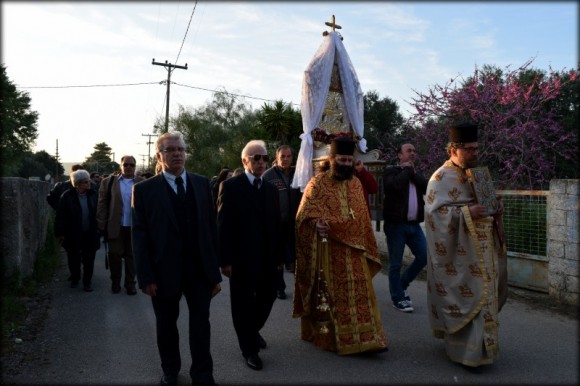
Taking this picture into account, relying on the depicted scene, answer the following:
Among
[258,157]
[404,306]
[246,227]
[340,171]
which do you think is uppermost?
[258,157]

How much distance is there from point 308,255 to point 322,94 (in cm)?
363

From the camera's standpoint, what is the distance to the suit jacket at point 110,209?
7.61 m

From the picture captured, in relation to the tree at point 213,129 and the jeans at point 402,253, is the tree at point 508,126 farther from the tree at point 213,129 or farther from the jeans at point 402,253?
the tree at point 213,129

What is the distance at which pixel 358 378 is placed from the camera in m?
4.16

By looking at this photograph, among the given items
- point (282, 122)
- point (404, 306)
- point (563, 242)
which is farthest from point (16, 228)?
point (282, 122)

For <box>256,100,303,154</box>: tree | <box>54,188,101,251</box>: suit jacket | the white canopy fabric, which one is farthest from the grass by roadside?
<box>256,100,303,154</box>: tree

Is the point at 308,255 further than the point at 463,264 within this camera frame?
Yes

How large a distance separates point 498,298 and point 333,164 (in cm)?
199

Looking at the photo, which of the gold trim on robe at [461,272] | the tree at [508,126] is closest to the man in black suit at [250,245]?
the gold trim on robe at [461,272]

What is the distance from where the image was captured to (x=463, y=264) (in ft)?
14.7

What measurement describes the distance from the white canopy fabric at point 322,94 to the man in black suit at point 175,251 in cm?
335

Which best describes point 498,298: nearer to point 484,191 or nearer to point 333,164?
point 484,191

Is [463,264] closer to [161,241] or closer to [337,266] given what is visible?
[337,266]

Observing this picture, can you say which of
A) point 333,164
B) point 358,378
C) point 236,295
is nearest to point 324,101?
point 333,164
